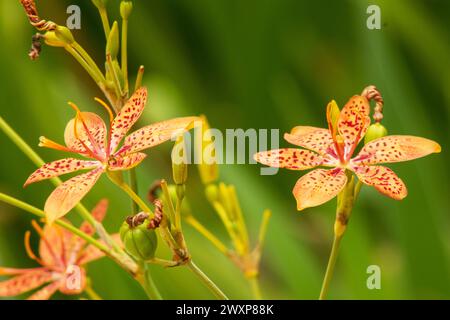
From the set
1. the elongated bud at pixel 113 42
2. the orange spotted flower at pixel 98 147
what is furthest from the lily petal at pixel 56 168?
the elongated bud at pixel 113 42

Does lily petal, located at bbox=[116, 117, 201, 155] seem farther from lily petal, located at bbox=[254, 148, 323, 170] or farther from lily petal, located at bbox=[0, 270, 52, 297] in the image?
lily petal, located at bbox=[0, 270, 52, 297]

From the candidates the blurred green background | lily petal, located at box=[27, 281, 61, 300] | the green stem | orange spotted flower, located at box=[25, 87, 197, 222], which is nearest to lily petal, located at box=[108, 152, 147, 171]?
orange spotted flower, located at box=[25, 87, 197, 222]

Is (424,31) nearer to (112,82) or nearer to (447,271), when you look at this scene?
(447,271)

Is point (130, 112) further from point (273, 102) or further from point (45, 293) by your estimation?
point (273, 102)

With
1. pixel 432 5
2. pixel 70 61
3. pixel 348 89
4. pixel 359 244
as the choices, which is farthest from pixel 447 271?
pixel 70 61

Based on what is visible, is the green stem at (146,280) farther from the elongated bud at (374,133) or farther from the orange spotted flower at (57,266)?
the elongated bud at (374,133)

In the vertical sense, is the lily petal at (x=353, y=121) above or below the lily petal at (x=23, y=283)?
above
